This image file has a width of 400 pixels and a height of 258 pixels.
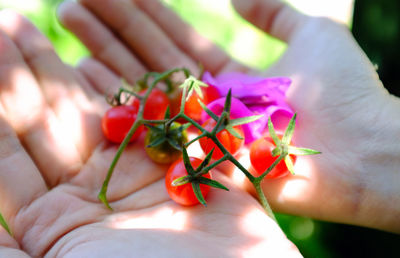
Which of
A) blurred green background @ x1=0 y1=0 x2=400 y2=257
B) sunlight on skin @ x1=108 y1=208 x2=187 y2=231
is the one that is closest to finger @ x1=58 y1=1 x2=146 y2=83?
sunlight on skin @ x1=108 y1=208 x2=187 y2=231

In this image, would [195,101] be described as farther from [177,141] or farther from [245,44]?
[245,44]

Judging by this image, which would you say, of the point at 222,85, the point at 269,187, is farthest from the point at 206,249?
the point at 222,85

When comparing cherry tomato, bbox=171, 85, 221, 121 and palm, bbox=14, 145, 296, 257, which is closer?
palm, bbox=14, 145, 296, 257

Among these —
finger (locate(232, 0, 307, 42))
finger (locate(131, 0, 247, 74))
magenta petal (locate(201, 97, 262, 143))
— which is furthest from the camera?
finger (locate(131, 0, 247, 74))

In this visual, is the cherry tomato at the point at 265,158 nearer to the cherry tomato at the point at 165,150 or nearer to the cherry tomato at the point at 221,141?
the cherry tomato at the point at 221,141

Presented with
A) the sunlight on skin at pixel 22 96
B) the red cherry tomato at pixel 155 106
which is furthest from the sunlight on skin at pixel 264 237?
the sunlight on skin at pixel 22 96

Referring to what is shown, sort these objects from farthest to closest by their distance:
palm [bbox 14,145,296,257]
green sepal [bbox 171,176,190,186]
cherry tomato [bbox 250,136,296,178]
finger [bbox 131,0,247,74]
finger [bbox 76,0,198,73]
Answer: finger [bbox 131,0,247,74], finger [bbox 76,0,198,73], cherry tomato [bbox 250,136,296,178], green sepal [bbox 171,176,190,186], palm [bbox 14,145,296,257]

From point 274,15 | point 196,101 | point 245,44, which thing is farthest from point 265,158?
point 245,44

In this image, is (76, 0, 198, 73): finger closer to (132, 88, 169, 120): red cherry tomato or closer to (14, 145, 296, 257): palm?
(132, 88, 169, 120): red cherry tomato
